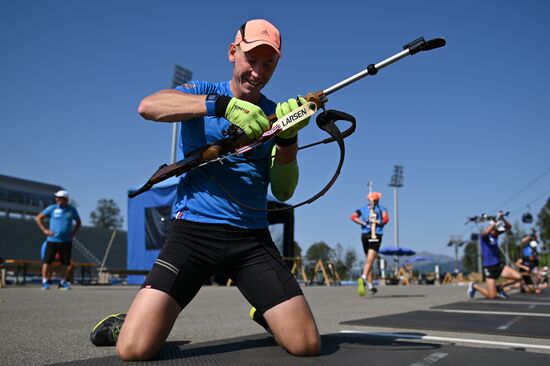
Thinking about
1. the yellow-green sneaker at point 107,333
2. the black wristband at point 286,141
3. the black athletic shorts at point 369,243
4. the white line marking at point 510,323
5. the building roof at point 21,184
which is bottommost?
the white line marking at point 510,323

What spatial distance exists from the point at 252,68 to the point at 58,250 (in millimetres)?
8734

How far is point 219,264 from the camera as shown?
2.80 m

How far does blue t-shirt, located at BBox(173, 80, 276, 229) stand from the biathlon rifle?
0.37 feet

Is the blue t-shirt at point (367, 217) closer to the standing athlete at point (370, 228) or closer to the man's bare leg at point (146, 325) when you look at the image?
the standing athlete at point (370, 228)

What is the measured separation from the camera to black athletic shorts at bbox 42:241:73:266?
9992 mm

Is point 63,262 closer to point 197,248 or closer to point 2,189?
point 197,248

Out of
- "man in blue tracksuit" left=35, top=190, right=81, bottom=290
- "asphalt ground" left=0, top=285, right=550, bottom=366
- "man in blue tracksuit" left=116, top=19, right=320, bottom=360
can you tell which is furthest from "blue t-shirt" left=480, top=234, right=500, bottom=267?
"man in blue tracksuit" left=35, top=190, right=81, bottom=290

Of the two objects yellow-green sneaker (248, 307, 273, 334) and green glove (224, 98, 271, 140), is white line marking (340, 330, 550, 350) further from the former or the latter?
green glove (224, 98, 271, 140)

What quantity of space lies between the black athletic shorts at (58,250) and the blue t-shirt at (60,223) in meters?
0.08

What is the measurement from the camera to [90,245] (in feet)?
129

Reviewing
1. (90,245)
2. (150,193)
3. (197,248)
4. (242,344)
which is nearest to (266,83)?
(197,248)

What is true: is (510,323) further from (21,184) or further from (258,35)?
(21,184)

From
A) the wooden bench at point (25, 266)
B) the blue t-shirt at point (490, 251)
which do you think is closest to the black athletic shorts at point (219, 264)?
the blue t-shirt at point (490, 251)

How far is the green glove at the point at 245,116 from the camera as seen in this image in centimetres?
252
